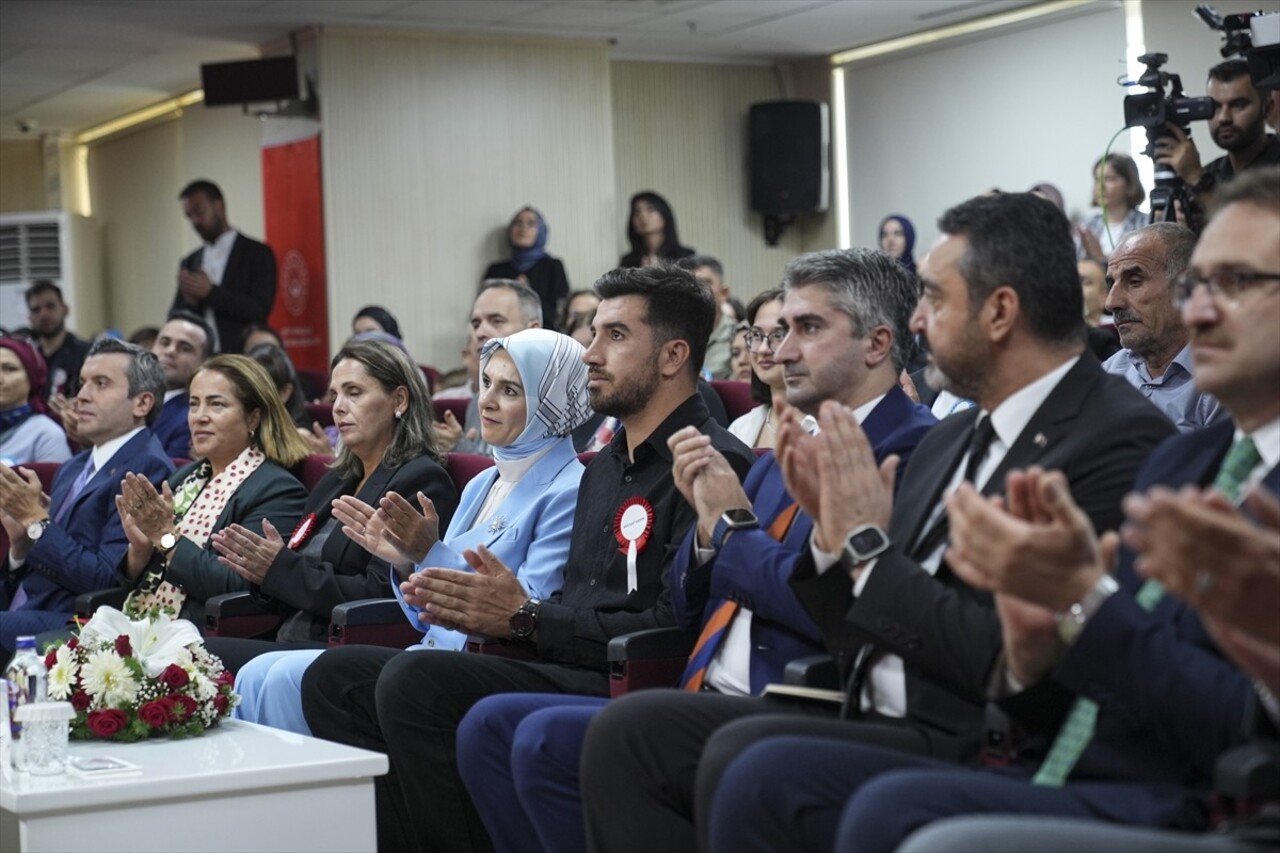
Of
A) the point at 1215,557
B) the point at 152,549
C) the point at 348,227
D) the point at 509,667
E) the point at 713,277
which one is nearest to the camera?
the point at 1215,557

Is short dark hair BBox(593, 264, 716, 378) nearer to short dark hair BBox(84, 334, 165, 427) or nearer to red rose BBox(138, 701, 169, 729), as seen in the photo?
red rose BBox(138, 701, 169, 729)

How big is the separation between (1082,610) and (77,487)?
369cm

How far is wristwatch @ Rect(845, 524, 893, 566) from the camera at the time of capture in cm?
221

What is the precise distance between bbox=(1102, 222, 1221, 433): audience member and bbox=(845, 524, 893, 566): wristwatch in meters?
1.58

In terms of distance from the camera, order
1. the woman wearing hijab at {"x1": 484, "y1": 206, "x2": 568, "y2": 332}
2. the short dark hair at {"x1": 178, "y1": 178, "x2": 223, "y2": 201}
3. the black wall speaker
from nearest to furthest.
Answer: the short dark hair at {"x1": 178, "y1": 178, "x2": 223, "y2": 201} < the woman wearing hijab at {"x1": 484, "y1": 206, "x2": 568, "y2": 332} < the black wall speaker

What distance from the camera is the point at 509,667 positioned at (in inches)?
123

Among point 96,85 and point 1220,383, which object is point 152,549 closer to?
point 1220,383

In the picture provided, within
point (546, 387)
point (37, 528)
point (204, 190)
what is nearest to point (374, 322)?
point (204, 190)

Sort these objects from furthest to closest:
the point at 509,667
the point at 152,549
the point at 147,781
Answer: the point at 152,549
the point at 509,667
the point at 147,781

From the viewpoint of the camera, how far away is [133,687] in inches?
121

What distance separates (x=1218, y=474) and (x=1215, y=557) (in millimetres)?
466

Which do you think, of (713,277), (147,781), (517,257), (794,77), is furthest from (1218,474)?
(794,77)

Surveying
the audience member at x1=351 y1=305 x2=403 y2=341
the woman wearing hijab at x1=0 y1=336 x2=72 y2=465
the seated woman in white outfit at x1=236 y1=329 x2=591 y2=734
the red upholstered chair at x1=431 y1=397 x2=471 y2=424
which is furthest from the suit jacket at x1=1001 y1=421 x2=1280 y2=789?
the audience member at x1=351 y1=305 x2=403 y2=341

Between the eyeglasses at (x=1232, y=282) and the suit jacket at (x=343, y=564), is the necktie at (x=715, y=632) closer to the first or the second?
the eyeglasses at (x=1232, y=282)
